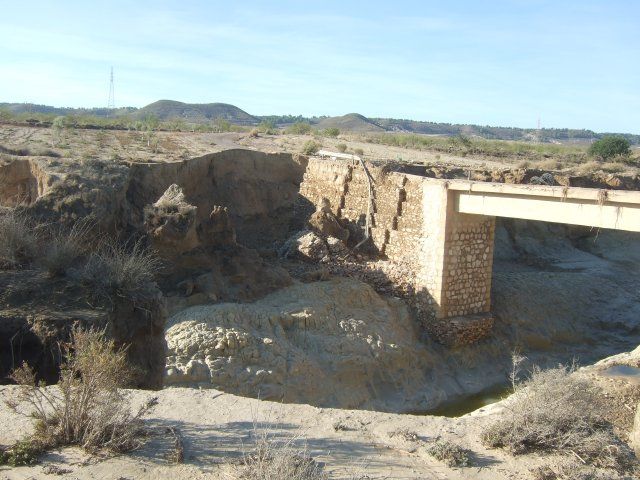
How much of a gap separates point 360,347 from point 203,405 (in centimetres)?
749

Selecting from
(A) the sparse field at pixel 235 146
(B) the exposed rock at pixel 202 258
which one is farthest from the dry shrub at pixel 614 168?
(B) the exposed rock at pixel 202 258

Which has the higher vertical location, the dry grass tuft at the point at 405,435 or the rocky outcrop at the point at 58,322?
the rocky outcrop at the point at 58,322

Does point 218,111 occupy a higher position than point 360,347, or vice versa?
point 218,111

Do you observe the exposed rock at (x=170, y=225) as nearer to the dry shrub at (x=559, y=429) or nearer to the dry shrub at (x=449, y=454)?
the dry shrub at (x=449, y=454)

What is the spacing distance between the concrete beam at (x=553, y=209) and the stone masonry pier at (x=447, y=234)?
0.02m

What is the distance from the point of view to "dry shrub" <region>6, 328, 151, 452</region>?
6.10m

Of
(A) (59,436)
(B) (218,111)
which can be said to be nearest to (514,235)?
(A) (59,436)

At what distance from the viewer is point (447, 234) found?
16031 millimetres

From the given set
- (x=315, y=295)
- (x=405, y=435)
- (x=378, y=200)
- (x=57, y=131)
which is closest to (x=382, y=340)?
(x=315, y=295)

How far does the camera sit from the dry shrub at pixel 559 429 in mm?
7473

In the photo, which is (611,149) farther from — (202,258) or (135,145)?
(202,258)

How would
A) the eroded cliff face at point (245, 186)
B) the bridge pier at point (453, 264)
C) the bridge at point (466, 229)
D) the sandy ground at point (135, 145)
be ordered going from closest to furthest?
the bridge at point (466, 229)
the bridge pier at point (453, 264)
the eroded cliff face at point (245, 186)
the sandy ground at point (135, 145)

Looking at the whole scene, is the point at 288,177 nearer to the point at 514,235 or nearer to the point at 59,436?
the point at 514,235

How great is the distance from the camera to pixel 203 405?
8.05 meters
